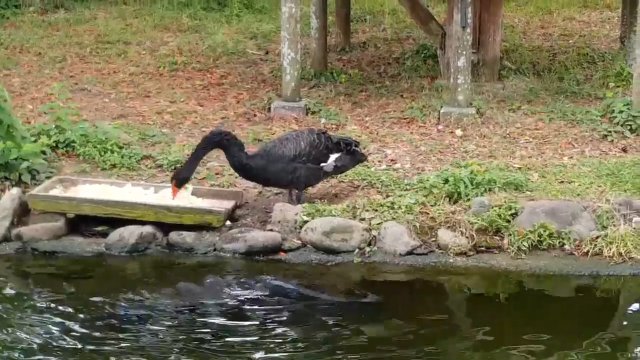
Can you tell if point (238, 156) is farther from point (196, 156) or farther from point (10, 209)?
point (10, 209)

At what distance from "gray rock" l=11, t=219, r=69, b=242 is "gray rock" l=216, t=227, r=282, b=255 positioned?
136 centimetres

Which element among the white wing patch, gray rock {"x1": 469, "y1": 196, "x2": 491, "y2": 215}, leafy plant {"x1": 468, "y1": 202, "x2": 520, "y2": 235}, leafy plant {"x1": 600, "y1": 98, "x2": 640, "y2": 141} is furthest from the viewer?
leafy plant {"x1": 600, "y1": 98, "x2": 640, "y2": 141}

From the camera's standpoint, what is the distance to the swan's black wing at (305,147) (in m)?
7.54

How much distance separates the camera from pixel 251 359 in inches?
218

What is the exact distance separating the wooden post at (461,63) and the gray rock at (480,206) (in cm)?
232

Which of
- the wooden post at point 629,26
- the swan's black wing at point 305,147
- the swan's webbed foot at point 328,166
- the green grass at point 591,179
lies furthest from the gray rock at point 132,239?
the wooden post at point 629,26

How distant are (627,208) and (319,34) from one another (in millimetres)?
5149

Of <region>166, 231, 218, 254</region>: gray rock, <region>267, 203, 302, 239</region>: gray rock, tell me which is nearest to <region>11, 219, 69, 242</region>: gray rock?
<region>166, 231, 218, 254</region>: gray rock

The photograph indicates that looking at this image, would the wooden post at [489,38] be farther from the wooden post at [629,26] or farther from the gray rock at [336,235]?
the gray rock at [336,235]

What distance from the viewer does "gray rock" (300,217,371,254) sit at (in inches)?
286

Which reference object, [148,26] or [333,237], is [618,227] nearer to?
[333,237]

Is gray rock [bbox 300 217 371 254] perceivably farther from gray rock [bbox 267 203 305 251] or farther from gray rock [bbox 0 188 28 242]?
gray rock [bbox 0 188 28 242]

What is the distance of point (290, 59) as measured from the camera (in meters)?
9.93

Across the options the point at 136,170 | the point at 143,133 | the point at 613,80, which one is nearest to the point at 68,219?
the point at 136,170
